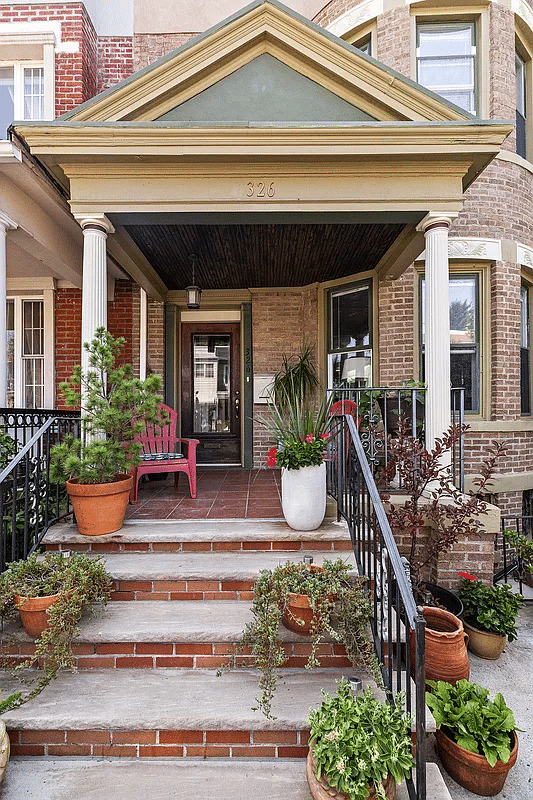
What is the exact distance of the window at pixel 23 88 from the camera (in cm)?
515

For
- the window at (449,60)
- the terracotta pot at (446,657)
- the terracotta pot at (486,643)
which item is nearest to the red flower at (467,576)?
the terracotta pot at (486,643)

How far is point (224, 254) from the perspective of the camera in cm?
485

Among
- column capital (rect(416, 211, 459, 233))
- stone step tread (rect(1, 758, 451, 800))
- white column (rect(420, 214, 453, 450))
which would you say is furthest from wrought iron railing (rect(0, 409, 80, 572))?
column capital (rect(416, 211, 459, 233))

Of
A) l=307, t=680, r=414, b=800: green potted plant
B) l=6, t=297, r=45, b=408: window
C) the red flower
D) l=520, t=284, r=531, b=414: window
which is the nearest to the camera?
l=307, t=680, r=414, b=800: green potted plant

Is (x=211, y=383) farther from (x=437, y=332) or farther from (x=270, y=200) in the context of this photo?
(x=437, y=332)

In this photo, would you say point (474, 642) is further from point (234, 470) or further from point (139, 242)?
point (139, 242)

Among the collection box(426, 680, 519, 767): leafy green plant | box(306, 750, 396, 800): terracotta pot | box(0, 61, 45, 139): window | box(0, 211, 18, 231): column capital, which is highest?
box(0, 61, 45, 139): window

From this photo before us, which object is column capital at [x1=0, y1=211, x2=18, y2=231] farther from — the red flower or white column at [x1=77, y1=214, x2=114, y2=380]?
the red flower

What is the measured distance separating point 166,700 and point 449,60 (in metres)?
6.80

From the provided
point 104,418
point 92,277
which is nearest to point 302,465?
point 104,418

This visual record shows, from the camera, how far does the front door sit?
6402 mm

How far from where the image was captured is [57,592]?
2.34 meters

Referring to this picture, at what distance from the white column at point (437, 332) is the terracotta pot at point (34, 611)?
2.95 m

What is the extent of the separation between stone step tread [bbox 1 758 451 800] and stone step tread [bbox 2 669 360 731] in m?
0.15
